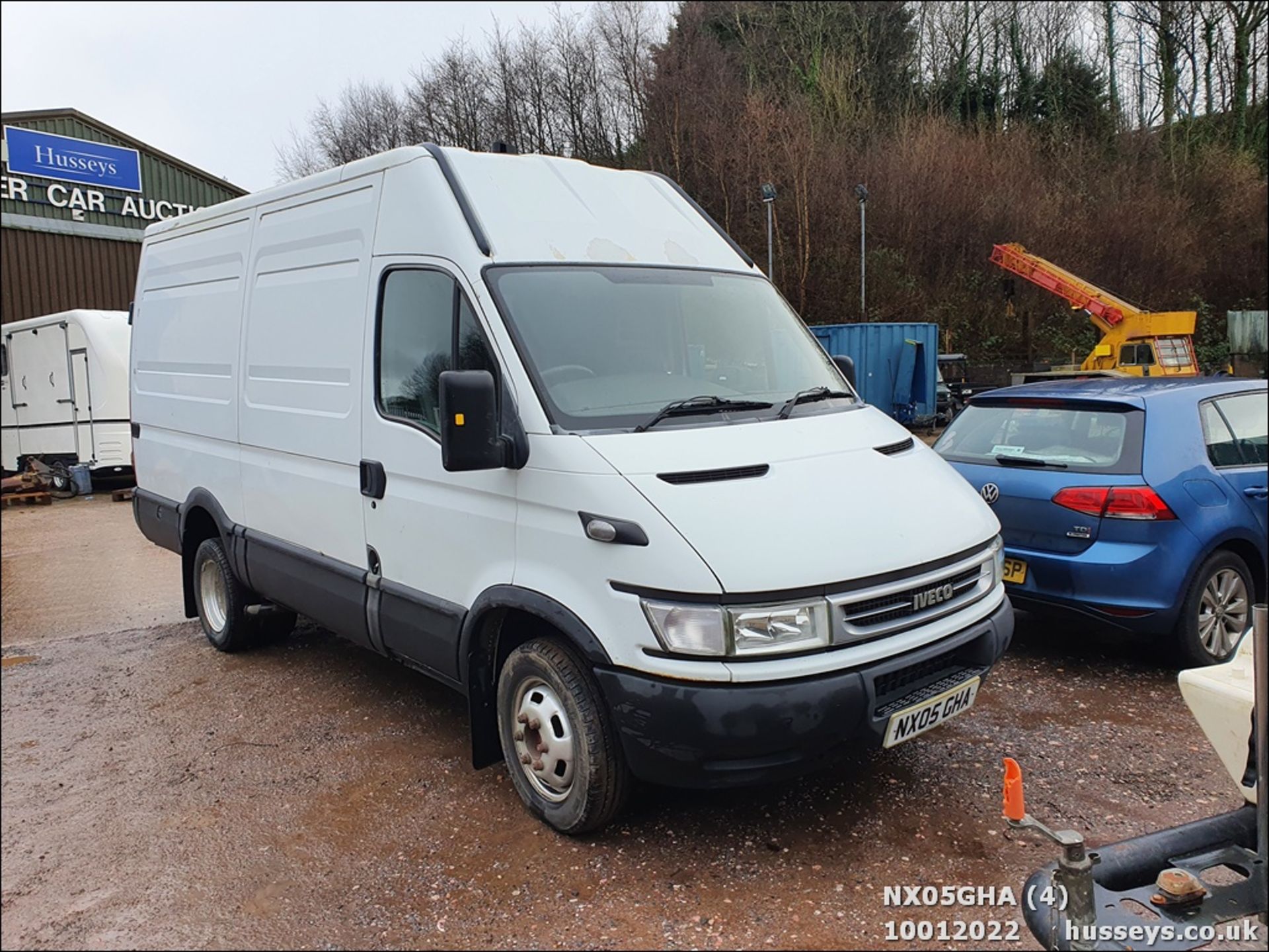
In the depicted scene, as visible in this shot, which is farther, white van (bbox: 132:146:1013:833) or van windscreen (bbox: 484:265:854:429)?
van windscreen (bbox: 484:265:854:429)

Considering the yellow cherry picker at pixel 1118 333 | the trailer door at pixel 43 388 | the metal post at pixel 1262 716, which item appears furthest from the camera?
the yellow cherry picker at pixel 1118 333

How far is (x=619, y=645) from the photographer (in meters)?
3.20

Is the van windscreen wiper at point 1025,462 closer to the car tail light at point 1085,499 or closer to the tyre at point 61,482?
the car tail light at point 1085,499

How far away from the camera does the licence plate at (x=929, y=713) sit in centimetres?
331

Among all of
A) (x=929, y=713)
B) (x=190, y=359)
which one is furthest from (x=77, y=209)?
(x=929, y=713)

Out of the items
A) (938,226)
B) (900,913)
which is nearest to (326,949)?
(900,913)

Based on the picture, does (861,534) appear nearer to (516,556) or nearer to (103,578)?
(516,556)

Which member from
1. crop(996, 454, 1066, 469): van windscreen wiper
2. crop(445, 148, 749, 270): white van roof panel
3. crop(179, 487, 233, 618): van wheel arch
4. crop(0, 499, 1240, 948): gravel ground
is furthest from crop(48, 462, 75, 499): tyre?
crop(996, 454, 1066, 469): van windscreen wiper

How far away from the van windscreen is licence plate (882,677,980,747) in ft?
4.22

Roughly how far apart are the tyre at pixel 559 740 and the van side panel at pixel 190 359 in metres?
2.81

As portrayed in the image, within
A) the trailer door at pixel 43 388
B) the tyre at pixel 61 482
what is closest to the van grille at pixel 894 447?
the trailer door at pixel 43 388

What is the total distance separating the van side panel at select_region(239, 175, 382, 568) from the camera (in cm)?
451

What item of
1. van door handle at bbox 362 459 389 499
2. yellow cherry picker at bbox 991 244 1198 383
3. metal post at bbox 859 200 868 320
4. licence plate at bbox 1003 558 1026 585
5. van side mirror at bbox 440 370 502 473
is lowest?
licence plate at bbox 1003 558 1026 585

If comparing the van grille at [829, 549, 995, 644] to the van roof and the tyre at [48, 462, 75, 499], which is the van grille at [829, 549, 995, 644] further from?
the tyre at [48, 462, 75, 499]
